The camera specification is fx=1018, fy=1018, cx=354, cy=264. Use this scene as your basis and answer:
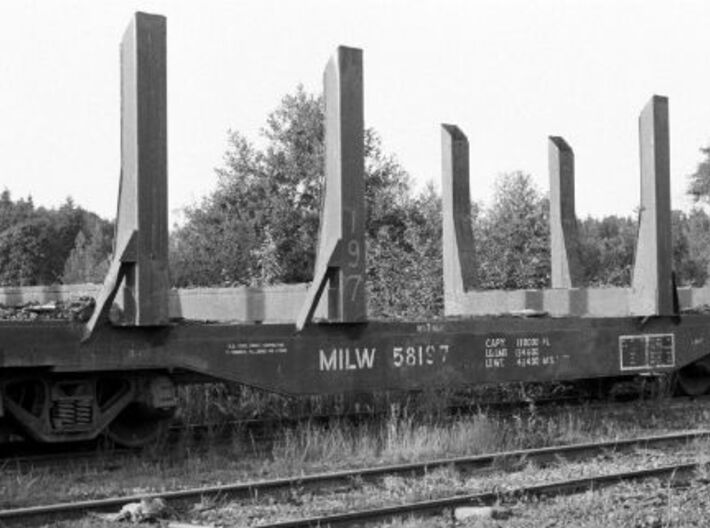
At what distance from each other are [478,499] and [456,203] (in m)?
8.96

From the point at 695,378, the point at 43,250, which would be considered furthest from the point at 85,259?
the point at 695,378

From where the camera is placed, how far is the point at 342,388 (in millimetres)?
11352

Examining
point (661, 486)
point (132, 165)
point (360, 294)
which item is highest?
point (132, 165)

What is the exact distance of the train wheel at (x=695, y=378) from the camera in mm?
A: 15953

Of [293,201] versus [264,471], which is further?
[293,201]

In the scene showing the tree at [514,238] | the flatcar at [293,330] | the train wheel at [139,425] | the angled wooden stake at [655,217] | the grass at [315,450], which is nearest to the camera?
the grass at [315,450]

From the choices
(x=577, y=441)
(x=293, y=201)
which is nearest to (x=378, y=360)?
(x=577, y=441)

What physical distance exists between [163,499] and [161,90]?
4.45 metres

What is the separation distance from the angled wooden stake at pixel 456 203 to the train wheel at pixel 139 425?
6635 millimetres

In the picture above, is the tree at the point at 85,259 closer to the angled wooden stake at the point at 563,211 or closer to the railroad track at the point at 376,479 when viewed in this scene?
the angled wooden stake at the point at 563,211

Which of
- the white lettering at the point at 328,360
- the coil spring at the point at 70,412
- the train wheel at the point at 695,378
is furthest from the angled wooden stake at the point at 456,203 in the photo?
the coil spring at the point at 70,412

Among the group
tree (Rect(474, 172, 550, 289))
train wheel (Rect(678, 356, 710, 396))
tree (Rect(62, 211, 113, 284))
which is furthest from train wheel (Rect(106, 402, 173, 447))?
tree (Rect(62, 211, 113, 284))

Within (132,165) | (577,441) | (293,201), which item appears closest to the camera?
(132,165)

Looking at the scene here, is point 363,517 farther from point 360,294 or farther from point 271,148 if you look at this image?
point 271,148
